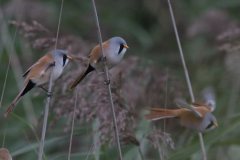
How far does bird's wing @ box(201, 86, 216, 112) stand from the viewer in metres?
2.44

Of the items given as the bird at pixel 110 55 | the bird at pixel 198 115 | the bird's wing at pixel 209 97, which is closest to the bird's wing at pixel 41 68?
the bird at pixel 110 55

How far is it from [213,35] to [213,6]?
3.55ft

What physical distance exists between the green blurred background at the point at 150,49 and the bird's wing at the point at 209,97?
0.50ft

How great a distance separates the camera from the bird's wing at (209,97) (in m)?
2.44

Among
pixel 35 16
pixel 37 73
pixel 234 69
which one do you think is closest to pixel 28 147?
pixel 37 73

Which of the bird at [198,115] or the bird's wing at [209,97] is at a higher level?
the bird's wing at [209,97]

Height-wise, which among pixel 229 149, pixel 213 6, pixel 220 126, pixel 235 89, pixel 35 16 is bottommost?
pixel 229 149

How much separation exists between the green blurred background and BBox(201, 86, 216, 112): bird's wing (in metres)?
0.15

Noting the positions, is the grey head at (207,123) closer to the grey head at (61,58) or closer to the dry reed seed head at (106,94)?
the dry reed seed head at (106,94)

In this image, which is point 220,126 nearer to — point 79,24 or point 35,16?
point 35,16

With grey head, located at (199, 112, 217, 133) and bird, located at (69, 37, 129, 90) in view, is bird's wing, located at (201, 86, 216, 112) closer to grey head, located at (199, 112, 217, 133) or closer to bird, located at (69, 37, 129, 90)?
grey head, located at (199, 112, 217, 133)

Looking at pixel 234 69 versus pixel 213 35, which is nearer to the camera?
pixel 234 69

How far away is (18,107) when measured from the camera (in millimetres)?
3711

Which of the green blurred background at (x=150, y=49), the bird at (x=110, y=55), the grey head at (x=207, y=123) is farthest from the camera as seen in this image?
the green blurred background at (x=150, y=49)
